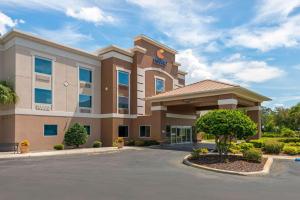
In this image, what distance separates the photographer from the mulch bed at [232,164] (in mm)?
15384

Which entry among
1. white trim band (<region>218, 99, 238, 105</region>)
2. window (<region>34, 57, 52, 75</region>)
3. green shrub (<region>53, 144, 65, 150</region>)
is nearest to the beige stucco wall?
window (<region>34, 57, 52, 75</region>)

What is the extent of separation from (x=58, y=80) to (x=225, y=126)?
18660 millimetres

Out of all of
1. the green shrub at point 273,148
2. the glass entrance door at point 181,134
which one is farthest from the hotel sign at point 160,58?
the green shrub at point 273,148

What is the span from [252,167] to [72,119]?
66.7 feet

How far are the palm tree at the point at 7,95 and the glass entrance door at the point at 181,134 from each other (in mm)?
18166

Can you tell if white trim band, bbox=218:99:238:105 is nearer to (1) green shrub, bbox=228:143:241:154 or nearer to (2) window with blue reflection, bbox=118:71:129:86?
(1) green shrub, bbox=228:143:241:154

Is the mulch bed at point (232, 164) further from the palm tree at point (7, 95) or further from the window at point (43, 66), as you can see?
the window at point (43, 66)

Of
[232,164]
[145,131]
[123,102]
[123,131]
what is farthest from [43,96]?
[232,164]

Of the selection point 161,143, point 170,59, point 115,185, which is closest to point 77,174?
point 115,185

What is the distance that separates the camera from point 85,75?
108ft

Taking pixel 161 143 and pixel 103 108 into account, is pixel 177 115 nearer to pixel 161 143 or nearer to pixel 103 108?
pixel 161 143

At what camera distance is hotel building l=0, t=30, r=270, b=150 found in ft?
89.5

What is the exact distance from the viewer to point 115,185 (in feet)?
35.1

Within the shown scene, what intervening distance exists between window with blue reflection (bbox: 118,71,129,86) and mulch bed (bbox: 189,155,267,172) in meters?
18.4
